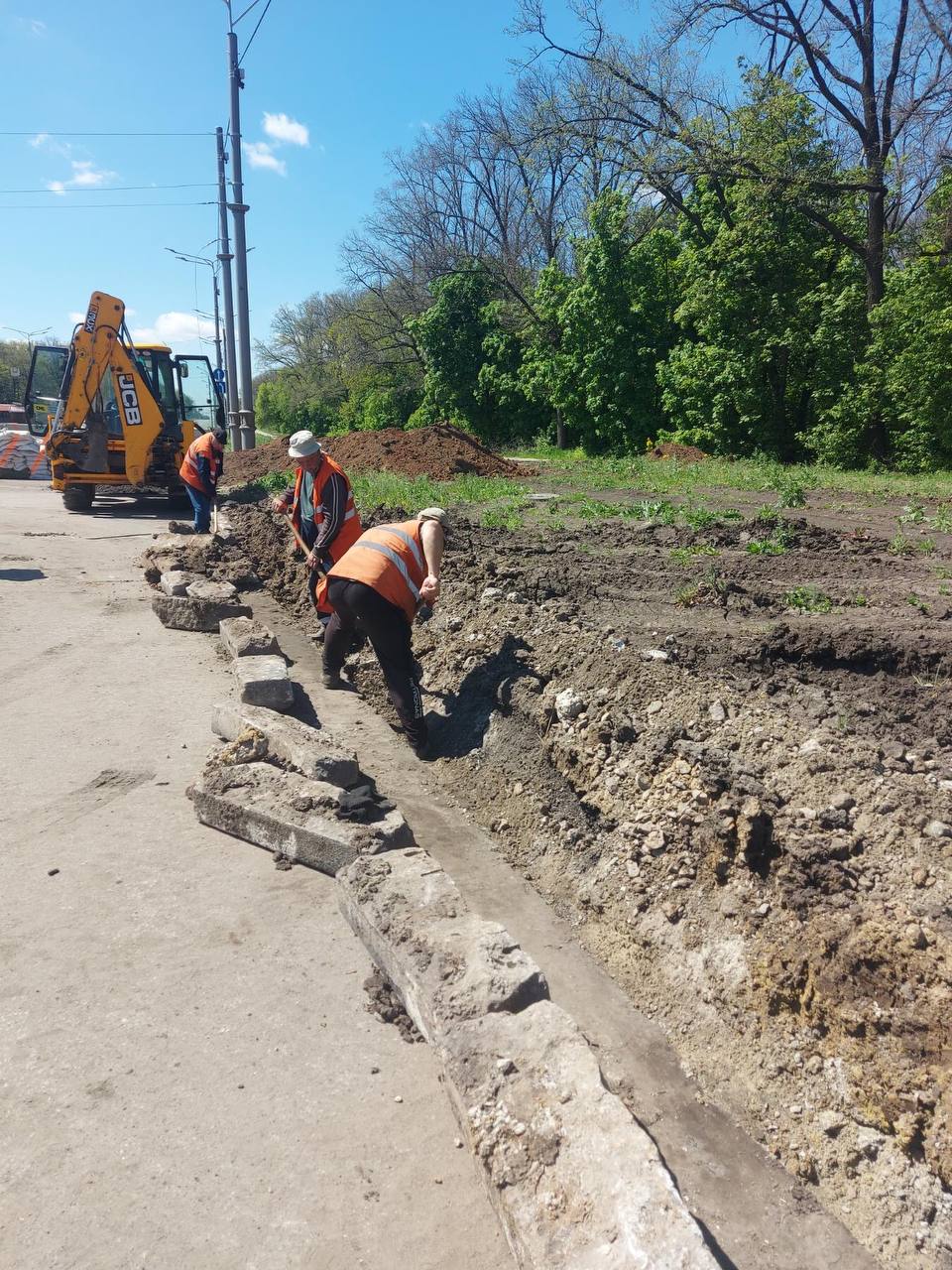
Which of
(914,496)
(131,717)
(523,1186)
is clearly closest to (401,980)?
(523,1186)

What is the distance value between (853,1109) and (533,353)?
90.2 feet

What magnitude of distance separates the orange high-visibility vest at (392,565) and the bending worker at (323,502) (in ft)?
4.38

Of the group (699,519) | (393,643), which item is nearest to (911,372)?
(699,519)

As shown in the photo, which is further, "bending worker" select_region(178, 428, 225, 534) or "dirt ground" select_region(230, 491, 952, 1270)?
"bending worker" select_region(178, 428, 225, 534)

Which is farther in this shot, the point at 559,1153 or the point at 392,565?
the point at 392,565

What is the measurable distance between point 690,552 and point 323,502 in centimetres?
332

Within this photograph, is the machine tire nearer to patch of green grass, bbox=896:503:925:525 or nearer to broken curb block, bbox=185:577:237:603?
broken curb block, bbox=185:577:237:603

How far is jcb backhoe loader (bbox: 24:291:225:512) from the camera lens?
14.3 metres

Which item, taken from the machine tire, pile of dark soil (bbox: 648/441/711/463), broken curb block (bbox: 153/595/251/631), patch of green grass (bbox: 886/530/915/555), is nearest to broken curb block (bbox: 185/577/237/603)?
broken curb block (bbox: 153/595/251/631)

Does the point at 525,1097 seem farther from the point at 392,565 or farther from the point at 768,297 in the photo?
the point at 768,297

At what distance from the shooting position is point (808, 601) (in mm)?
5734

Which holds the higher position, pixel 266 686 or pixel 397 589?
pixel 397 589

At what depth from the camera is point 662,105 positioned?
766 inches

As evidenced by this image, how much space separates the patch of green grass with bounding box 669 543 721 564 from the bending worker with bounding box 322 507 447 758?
2.71 m
